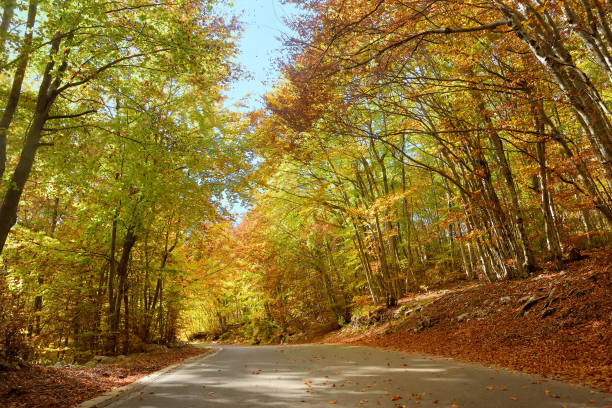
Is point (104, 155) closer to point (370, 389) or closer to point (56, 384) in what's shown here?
point (56, 384)

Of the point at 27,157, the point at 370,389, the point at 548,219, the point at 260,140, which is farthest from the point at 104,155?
the point at 548,219

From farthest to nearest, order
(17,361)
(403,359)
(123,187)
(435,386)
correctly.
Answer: (123,187) < (403,359) < (17,361) < (435,386)

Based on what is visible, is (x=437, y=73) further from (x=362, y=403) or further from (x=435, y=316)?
(x=362, y=403)

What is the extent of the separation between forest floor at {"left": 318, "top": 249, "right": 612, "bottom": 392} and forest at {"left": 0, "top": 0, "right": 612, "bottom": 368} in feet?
4.67

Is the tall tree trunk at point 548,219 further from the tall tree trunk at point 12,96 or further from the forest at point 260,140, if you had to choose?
the tall tree trunk at point 12,96

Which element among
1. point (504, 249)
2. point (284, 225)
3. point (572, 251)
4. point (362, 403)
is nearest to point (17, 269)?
point (362, 403)

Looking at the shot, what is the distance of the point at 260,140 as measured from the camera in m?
12.3

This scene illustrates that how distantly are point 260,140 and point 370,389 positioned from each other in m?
9.44

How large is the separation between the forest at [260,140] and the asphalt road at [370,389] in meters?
3.03

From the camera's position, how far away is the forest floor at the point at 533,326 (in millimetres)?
5266

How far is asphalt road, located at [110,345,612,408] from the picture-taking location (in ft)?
12.7

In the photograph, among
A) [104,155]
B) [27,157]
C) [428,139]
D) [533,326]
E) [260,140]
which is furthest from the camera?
[428,139]

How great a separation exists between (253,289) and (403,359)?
1359 cm

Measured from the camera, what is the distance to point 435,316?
34.6ft
